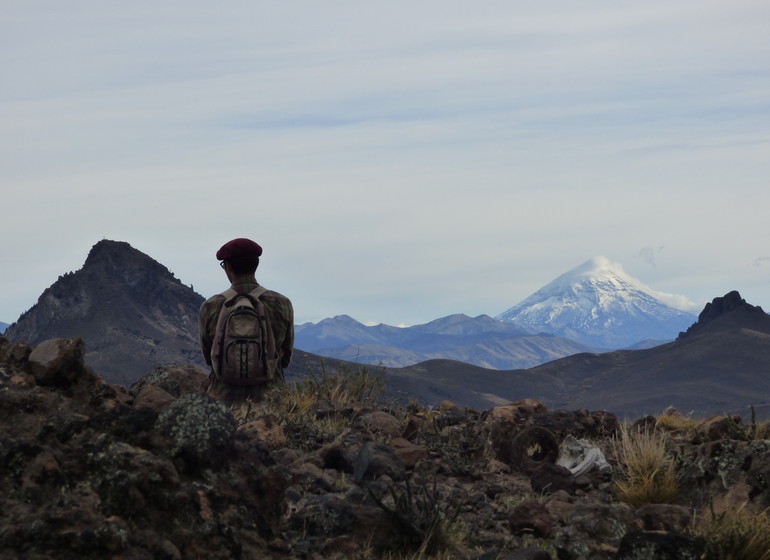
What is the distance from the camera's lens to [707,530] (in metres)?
6.44

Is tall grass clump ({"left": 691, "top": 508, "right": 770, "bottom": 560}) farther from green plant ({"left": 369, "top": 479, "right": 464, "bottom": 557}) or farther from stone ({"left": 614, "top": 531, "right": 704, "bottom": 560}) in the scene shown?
green plant ({"left": 369, "top": 479, "right": 464, "bottom": 557})

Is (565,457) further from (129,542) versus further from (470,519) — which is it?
(129,542)

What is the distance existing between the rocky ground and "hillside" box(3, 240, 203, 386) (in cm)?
7360

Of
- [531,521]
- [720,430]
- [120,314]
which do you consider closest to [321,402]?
[720,430]

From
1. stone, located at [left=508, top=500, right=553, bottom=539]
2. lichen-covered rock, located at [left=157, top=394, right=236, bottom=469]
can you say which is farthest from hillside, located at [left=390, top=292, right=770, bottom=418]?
lichen-covered rock, located at [left=157, top=394, right=236, bottom=469]

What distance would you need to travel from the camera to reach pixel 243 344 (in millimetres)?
11625

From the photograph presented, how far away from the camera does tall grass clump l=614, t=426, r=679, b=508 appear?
829cm

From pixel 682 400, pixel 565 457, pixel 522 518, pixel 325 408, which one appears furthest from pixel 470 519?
pixel 682 400

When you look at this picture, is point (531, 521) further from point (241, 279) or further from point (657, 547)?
point (241, 279)

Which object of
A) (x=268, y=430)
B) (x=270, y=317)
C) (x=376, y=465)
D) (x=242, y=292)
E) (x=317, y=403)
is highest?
(x=242, y=292)

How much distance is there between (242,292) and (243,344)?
0.69 meters

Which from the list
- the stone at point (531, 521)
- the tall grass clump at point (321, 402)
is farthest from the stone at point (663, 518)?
the tall grass clump at point (321, 402)

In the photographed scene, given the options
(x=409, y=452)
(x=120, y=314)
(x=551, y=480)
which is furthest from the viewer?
(x=120, y=314)

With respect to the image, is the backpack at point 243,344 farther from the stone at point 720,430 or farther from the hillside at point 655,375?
the hillside at point 655,375
